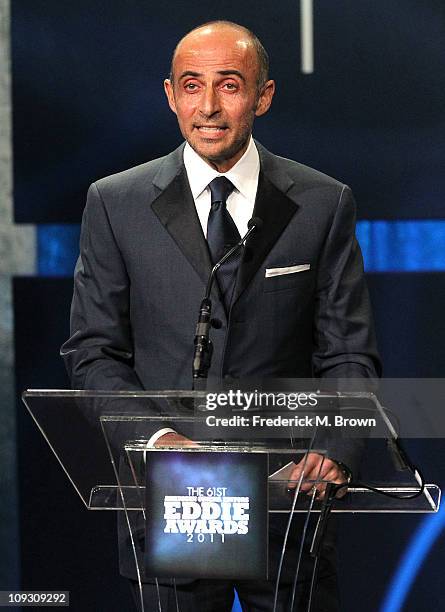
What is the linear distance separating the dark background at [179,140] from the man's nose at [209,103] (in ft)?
3.35

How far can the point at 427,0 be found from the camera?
11.5 ft

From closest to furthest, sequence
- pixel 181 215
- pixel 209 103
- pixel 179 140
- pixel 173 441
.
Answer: pixel 173 441
pixel 209 103
pixel 181 215
pixel 179 140

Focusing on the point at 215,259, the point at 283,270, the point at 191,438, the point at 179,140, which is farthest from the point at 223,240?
the point at 179,140

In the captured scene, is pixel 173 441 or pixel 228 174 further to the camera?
pixel 228 174

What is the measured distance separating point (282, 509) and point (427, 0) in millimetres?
2018

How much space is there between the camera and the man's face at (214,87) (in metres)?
2.55

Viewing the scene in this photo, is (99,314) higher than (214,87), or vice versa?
(214,87)

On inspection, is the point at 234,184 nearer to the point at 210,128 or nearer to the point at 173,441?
the point at 210,128

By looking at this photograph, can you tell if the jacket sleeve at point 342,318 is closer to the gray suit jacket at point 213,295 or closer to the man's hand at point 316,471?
the gray suit jacket at point 213,295

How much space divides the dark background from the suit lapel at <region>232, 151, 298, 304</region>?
841 millimetres

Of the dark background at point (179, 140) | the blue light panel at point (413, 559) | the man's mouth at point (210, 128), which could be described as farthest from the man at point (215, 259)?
the blue light panel at point (413, 559)

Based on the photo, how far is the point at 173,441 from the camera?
1.96 m

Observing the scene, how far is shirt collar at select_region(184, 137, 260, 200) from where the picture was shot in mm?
2654

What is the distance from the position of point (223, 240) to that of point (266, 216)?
0.13 meters
